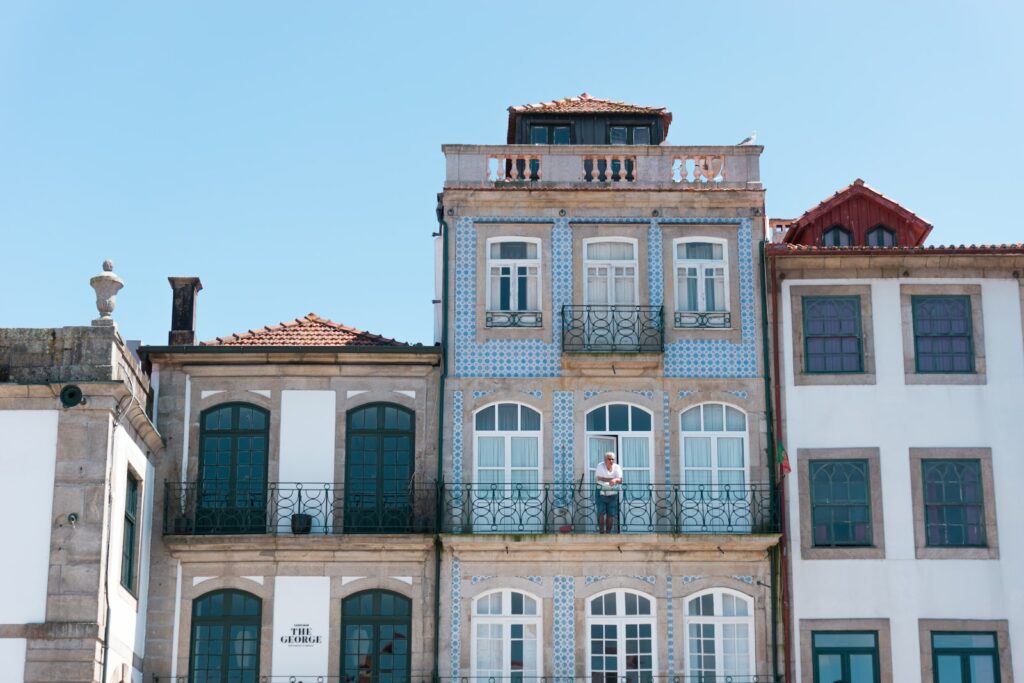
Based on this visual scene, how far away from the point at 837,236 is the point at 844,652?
6.55 meters

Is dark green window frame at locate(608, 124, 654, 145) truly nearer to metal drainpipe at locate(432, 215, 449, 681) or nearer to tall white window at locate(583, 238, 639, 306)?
tall white window at locate(583, 238, 639, 306)

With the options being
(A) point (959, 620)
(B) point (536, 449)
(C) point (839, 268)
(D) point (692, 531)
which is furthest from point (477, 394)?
(A) point (959, 620)

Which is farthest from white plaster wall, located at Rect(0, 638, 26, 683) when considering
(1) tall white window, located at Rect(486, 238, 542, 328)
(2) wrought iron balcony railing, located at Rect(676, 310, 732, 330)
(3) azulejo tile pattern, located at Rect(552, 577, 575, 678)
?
(2) wrought iron balcony railing, located at Rect(676, 310, 732, 330)

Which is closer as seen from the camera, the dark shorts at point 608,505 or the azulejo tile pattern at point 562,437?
the dark shorts at point 608,505

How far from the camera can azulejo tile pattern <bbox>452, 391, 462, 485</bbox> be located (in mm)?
27188

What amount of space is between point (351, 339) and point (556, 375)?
10.6 feet

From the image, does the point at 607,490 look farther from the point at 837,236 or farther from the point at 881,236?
the point at 881,236

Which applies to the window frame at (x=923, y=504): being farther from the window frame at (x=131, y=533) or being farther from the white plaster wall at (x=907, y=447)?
the window frame at (x=131, y=533)

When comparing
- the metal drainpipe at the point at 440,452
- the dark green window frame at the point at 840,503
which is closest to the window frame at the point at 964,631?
the dark green window frame at the point at 840,503

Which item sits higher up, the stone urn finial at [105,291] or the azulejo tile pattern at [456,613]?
the stone urn finial at [105,291]

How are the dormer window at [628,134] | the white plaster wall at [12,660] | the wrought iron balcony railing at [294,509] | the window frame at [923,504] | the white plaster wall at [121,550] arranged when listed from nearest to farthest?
the white plaster wall at [12,660] → the white plaster wall at [121,550] → the window frame at [923,504] → the wrought iron balcony railing at [294,509] → the dormer window at [628,134]

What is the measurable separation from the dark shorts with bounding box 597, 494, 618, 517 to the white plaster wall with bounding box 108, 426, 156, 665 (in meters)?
6.56

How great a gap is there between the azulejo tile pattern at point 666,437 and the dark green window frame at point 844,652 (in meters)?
3.15

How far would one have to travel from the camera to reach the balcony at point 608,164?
28.5 meters
